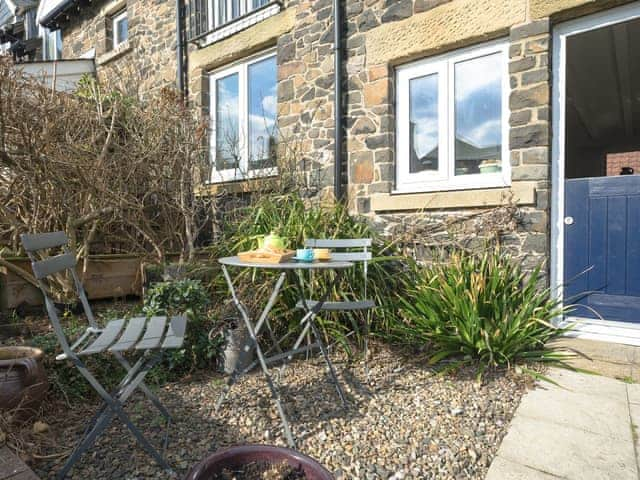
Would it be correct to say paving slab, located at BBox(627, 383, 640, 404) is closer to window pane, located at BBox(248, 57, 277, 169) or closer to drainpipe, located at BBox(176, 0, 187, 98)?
window pane, located at BBox(248, 57, 277, 169)

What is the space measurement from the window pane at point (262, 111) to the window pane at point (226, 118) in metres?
0.35

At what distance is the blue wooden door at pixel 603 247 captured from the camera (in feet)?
12.6

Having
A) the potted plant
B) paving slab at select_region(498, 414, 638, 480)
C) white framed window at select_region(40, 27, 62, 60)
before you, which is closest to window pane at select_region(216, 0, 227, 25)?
the potted plant

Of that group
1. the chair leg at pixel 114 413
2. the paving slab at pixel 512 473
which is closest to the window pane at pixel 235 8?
the chair leg at pixel 114 413

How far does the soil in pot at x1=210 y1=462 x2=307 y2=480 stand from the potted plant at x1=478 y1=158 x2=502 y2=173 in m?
3.59

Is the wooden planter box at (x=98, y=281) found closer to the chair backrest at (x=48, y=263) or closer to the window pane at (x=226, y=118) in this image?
the window pane at (x=226, y=118)

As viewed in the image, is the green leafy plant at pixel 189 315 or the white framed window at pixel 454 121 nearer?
the green leafy plant at pixel 189 315

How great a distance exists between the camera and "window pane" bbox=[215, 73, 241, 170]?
6.68 meters

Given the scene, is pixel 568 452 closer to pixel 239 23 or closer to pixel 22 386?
pixel 22 386

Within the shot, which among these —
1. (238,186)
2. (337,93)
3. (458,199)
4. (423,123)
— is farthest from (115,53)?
(458,199)

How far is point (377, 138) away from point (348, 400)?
3.02 meters

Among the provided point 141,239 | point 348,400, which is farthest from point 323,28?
point 348,400

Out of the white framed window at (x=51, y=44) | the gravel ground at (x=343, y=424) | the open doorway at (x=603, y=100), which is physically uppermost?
the white framed window at (x=51, y=44)

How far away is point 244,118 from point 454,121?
10.6ft
